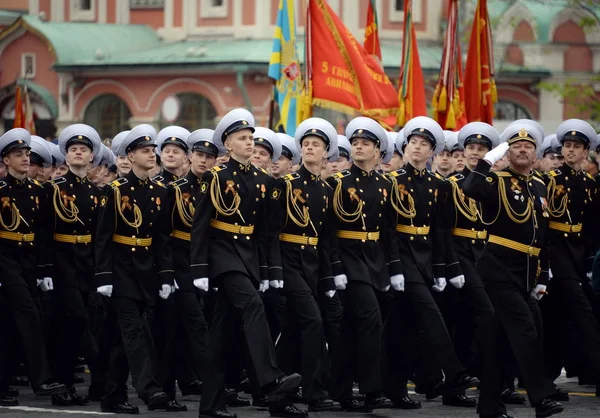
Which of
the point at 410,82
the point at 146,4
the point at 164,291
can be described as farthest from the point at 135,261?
the point at 146,4

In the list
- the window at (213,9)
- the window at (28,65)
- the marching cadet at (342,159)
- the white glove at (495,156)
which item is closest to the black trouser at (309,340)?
the white glove at (495,156)

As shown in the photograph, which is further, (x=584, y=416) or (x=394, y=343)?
(x=394, y=343)

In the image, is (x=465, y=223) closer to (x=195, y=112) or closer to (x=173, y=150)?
(x=173, y=150)

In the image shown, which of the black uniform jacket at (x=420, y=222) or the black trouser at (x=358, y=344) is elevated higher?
the black uniform jacket at (x=420, y=222)

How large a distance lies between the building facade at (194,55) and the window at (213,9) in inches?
1.4

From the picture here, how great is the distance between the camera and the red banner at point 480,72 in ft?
64.2

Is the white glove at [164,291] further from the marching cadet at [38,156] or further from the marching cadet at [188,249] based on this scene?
the marching cadet at [38,156]

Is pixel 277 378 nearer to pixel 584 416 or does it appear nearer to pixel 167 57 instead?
pixel 584 416

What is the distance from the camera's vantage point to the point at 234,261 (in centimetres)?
1196

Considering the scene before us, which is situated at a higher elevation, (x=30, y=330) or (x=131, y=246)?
(x=131, y=246)

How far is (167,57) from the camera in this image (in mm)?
A: 40344

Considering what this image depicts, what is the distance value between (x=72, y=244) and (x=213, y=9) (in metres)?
28.8

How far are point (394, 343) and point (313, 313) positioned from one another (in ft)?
3.56

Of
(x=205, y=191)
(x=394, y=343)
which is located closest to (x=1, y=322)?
(x=205, y=191)
